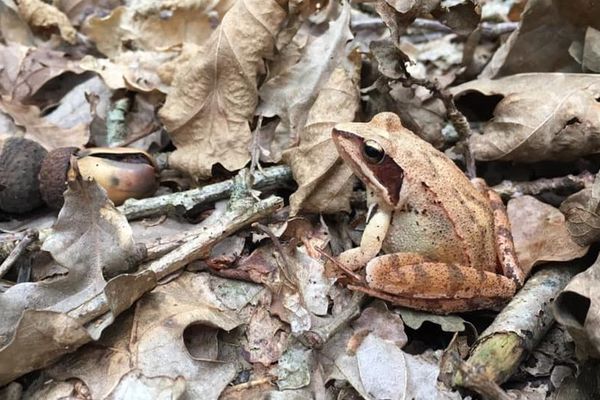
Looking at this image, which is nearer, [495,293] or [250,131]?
[495,293]

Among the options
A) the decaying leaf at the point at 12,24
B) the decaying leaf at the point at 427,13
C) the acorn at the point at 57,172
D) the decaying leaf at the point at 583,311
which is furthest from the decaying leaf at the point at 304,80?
the decaying leaf at the point at 12,24

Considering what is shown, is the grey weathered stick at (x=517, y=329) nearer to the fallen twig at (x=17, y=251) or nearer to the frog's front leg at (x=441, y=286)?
the frog's front leg at (x=441, y=286)

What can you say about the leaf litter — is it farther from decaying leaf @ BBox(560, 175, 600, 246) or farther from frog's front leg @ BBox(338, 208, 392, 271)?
frog's front leg @ BBox(338, 208, 392, 271)

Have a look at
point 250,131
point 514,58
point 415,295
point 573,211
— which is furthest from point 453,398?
point 514,58

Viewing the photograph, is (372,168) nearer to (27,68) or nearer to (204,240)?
(204,240)

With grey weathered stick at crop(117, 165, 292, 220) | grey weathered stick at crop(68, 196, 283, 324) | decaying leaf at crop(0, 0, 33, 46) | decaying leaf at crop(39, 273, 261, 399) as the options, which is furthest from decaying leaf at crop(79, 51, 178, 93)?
decaying leaf at crop(39, 273, 261, 399)

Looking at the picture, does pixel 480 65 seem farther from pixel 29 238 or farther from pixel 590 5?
pixel 29 238

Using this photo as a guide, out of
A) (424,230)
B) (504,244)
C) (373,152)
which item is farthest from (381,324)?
(373,152)
